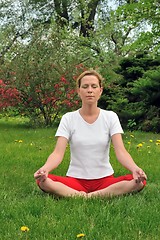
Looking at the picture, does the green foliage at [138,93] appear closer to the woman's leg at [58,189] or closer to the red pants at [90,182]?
the red pants at [90,182]

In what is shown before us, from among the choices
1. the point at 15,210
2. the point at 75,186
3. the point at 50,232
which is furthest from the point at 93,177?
the point at 50,232

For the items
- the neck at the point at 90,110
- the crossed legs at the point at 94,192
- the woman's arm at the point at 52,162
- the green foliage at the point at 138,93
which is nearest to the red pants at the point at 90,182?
the crossed legs at the point at 94,192

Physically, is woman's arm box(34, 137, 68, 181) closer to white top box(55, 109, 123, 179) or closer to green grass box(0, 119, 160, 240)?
white top box(55, 109, 123, 179)

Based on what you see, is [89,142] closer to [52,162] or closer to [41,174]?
[52,162]

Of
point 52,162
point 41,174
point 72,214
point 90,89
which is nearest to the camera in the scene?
point 72,214

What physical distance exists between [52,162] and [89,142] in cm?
45

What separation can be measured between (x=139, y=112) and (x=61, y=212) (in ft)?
28.6

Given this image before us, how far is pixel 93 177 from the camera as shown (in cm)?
452

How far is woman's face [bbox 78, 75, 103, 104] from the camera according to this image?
447 centimetres

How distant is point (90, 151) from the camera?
454cm

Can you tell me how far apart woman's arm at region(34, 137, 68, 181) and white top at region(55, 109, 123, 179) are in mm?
101

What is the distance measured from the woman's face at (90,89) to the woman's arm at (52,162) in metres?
0.46

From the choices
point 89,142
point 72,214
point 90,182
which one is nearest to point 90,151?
point 89,142

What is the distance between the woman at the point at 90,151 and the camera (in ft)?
14.3
